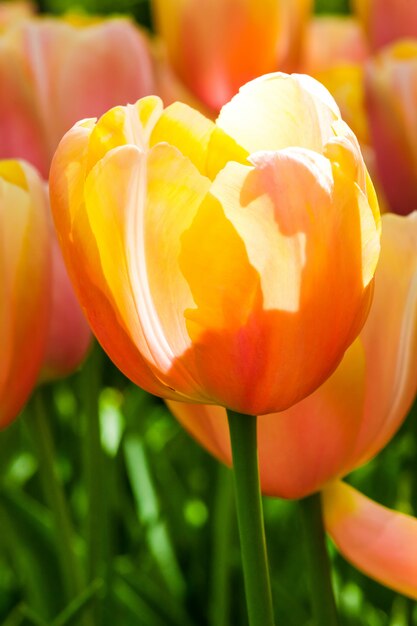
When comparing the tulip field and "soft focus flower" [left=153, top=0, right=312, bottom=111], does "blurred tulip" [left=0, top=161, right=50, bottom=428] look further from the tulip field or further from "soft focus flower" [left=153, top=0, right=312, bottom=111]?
"soft focus flower" [left=153, top=0, right=312, bottom=111]

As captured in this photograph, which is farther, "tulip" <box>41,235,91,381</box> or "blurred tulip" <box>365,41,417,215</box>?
"blurred tulip" <box>365,41,417,215</box>

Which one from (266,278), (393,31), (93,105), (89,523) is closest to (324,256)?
(266,278)

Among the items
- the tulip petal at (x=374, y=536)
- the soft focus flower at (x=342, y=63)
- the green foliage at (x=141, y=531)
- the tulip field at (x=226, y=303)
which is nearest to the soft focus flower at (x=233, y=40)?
the soft focus flower at (x=342, y=63)

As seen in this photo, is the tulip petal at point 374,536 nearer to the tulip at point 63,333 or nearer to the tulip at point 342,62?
the tulip at point 63,333

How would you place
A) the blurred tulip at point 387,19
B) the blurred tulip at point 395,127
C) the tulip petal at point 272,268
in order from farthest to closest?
the blurred tulip at point 387,19 < the blurred tulip at point 395,127 < the tulip petal at point 272,268

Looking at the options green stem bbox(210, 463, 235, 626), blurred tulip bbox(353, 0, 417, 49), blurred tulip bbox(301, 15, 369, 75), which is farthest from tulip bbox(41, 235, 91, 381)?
blurred tulip bbox(301, 15, 369, 75)

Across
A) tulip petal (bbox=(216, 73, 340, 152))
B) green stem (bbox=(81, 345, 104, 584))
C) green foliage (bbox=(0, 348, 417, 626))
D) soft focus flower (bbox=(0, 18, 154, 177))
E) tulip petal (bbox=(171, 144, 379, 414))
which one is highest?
tulip petal (bbox=(216, 73, 340, 152))

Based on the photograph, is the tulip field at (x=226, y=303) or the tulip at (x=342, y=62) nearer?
the tulip field at (x=226, y=303)
